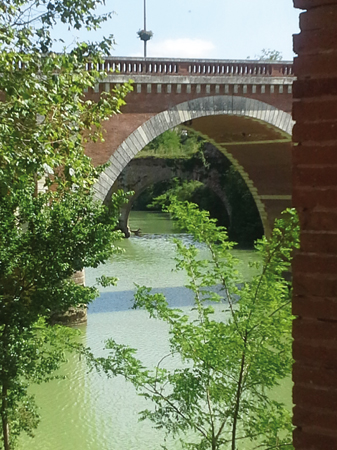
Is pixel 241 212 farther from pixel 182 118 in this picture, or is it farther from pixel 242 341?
pixel 242 341

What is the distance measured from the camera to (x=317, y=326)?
1.57 metres

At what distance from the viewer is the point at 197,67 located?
14.2 meters

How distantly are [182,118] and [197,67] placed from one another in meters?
1.27

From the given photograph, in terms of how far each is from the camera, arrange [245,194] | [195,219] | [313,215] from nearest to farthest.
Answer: [313,215], [195,219], [245,194]

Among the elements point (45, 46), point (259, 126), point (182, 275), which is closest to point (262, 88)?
point (259, 126)

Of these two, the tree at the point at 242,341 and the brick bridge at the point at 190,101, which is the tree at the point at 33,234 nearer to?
the tree at the point at 242,341

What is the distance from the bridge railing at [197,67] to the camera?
43.7ft

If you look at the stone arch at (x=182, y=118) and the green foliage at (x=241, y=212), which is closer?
the stone arch at (x=182, y=118)

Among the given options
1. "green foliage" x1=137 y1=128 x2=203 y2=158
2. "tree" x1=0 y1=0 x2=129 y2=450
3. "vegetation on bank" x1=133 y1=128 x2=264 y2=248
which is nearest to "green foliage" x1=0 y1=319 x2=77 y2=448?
"tree" x1=0 y1=0 x2=129 y2=450

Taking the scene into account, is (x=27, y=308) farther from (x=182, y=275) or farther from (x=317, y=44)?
(x=182, y=275)

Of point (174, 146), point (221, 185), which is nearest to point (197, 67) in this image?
point (221, 185)

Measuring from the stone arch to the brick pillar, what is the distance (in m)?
11.1

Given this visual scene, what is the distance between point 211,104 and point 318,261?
13.0 metres

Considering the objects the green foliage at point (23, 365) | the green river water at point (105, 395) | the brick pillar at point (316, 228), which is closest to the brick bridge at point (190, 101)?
the green river water at point (105, 395)
